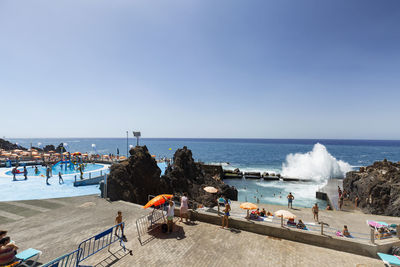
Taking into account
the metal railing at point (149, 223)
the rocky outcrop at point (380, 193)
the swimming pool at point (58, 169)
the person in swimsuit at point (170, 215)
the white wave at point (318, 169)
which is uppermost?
the person in swimsuit at point (170, 215)

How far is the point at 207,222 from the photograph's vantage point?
11.5 metres

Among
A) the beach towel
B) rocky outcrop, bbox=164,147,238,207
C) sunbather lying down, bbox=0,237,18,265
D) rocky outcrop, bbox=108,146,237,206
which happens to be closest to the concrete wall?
the beach towel

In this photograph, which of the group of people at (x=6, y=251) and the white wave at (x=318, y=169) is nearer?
the group of people at (x=6, y=251)

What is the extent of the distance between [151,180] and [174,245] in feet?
56.2

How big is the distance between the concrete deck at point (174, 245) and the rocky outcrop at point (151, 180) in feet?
25.0

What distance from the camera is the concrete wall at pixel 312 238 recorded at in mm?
8664

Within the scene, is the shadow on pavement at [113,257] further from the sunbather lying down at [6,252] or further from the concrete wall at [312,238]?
the concrete wall at [312,238]

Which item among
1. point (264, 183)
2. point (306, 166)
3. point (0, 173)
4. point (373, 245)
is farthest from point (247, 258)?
point (306, 166)

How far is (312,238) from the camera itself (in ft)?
30.9

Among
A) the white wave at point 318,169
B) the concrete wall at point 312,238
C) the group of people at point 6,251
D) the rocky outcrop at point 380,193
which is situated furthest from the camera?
the white wave at point 318,169

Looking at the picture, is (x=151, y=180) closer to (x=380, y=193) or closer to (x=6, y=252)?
(x=6, y=252)

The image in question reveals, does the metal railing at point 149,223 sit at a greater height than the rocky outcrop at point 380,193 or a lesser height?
greater

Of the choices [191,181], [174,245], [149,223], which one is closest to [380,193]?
[191,181]

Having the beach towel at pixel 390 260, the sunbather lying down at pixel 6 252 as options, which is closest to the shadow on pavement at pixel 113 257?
the sunbather lying down at pixel 6 252
